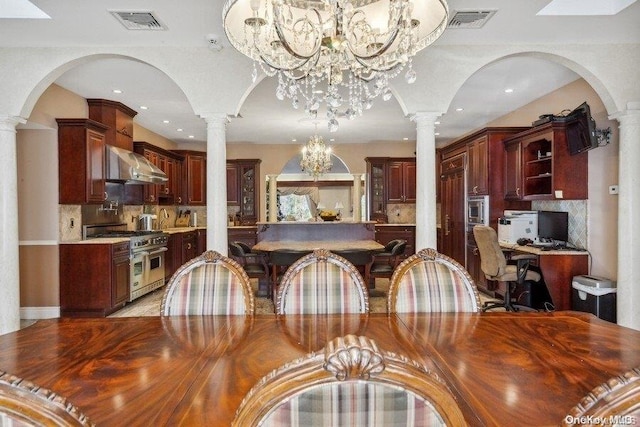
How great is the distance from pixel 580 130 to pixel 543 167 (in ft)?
3.03

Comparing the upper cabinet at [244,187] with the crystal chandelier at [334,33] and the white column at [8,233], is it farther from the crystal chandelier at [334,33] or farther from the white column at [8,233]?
the crystal chandelier at [334,33]

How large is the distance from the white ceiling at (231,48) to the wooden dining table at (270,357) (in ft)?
7.36

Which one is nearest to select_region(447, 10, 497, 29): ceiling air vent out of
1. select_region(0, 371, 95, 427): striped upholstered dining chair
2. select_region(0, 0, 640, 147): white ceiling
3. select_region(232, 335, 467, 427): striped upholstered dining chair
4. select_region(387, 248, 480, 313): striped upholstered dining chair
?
select_region(0, 0, 640, 147): white ceiling

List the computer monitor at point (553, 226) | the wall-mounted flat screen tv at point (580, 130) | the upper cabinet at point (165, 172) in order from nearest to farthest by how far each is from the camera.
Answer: the wall-mounted flat screen tv at point (580, 130), the computer monitor at point (553, 226), the upper cabinet at point (165, 172)

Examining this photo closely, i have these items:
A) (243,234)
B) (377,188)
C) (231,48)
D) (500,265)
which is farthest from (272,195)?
(500,265)

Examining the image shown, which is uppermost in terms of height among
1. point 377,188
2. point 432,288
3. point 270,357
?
point 377,188

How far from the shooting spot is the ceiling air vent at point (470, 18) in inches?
110

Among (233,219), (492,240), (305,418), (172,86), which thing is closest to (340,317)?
(305,418)

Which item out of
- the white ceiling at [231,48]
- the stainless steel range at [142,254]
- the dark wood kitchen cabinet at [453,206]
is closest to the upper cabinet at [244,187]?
the white ceiling at [231,48]

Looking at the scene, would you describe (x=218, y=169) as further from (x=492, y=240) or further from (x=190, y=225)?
(x=190, y=225)

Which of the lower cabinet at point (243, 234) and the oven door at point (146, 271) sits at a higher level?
the lower cabinet at point (243, 234)

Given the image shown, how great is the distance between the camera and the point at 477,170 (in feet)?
18.5

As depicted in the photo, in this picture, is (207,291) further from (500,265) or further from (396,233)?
(396,233)

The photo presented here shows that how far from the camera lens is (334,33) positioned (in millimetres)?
2113
